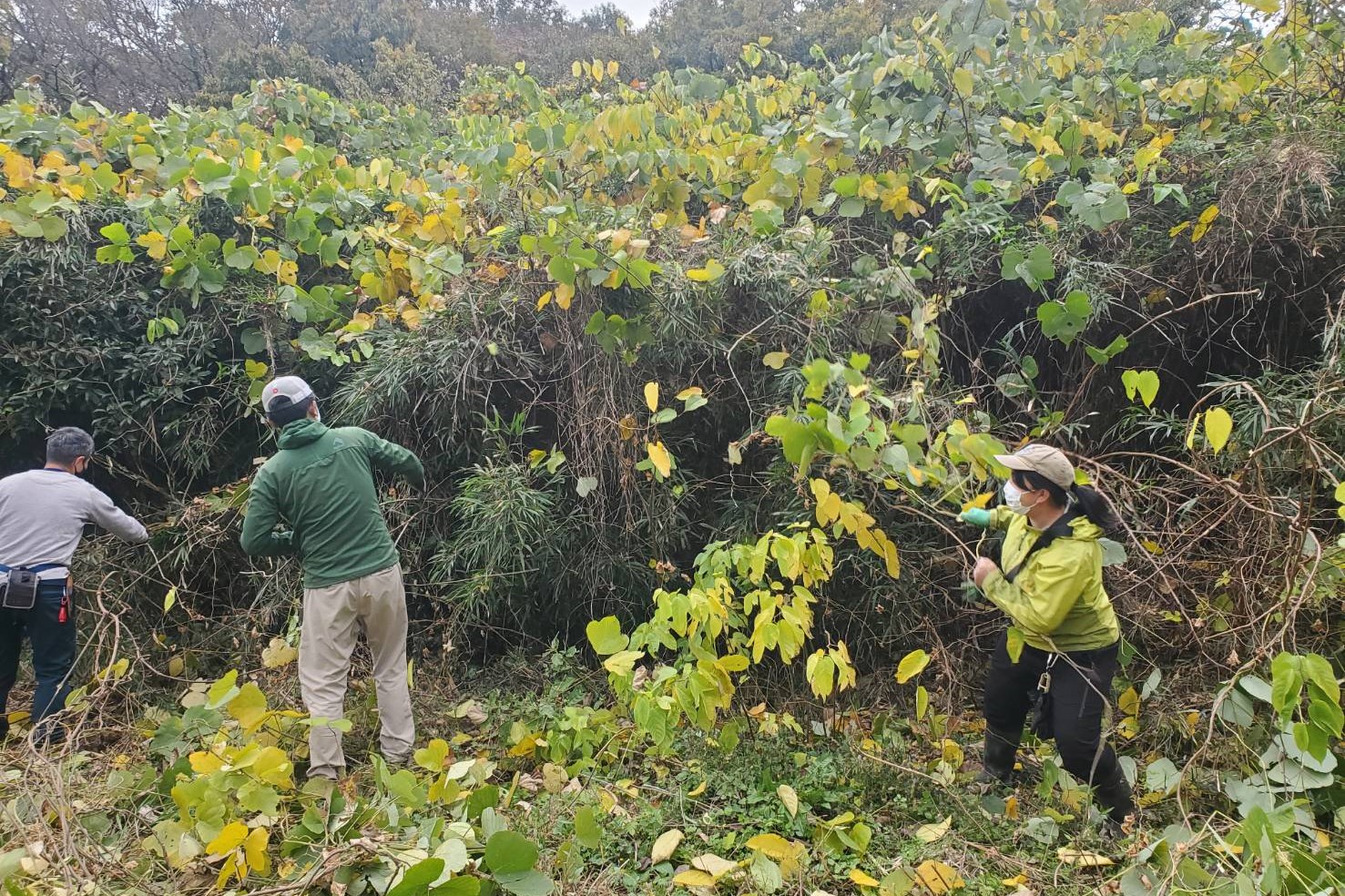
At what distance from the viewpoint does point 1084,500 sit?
2.25 meters

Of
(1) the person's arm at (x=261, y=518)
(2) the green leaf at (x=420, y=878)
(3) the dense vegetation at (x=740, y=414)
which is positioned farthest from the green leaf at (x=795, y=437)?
(1) the person's arm at (x=261, y=518)

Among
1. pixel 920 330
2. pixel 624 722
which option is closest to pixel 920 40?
pixel 920 330

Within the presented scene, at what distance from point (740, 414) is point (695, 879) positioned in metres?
1.96

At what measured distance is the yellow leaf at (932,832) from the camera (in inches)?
85.2

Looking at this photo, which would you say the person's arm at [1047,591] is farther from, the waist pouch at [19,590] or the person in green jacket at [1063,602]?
the waist pouch at [19,590]

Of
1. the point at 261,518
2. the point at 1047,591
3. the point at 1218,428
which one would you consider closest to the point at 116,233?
the point at 261,518

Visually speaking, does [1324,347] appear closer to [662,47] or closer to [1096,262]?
[1096,262]

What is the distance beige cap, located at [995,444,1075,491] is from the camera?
2201mm

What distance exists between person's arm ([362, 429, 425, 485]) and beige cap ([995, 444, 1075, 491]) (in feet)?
6.83

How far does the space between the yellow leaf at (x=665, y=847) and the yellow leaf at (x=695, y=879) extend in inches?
4.1

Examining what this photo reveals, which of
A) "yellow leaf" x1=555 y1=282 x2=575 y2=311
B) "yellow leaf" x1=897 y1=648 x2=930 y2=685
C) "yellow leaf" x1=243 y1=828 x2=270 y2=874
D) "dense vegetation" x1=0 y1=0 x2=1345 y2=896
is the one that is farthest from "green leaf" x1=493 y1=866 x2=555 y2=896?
"yellow leaf" x1=555 y1=282 x2=575 y2=311

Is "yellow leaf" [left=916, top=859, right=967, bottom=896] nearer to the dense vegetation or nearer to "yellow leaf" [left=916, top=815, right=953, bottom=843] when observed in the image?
the dense vegetation

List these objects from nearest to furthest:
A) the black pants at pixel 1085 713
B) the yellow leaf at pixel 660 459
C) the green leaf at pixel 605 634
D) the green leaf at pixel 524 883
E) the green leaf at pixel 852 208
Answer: the green leaf at pixel 524 883 → the green leaf at pixel 605 634 → the black pants at pixel 1085 713 → the yellow leaf at pixel 660 459 → the green leaf at pixel 852 208

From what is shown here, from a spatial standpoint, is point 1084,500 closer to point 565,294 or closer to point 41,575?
point 565,294
